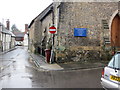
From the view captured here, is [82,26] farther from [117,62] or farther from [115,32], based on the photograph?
[117,62]

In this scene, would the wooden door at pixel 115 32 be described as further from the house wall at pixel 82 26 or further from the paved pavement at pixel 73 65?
the paved pavement at pixel 73 65

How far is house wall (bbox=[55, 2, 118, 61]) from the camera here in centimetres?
1455

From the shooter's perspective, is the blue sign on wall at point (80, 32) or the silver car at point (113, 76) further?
the blue sign on wall at point (80, 32)

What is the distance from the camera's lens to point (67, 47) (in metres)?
14.6

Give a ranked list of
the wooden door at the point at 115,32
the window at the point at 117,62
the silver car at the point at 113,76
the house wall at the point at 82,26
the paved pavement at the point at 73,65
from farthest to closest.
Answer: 1. the wooden door at the point at 115,32
2. the house wall at the point at 82,26
3. the paved pavement at the point at 73,65
4. the window at the point at 117,62
5. the silver car at the point at 113,76

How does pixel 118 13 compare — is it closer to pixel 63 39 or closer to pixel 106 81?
pixel 63 39

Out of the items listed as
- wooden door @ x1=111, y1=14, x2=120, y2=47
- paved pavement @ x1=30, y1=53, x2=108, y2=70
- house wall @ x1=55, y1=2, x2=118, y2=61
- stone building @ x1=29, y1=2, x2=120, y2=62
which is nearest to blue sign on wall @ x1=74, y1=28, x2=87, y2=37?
stone building @ x1=29, y1=2, x2=120, y2=62

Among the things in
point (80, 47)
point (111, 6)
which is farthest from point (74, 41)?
point (111, 6)

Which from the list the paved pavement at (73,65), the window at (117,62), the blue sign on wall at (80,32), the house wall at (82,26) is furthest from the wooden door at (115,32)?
the window at (117,62)

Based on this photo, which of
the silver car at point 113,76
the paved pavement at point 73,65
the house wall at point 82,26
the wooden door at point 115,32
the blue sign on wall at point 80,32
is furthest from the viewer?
the wooden door at point 115,32

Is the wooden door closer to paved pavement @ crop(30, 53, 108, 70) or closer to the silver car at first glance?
paved pavement @ crop(30, 53, 108, 70)

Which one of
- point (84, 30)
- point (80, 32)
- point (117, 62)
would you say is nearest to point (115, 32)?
point (84, 30)

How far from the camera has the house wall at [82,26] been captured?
47.7ft

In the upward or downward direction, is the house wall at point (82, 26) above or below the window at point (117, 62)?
above
